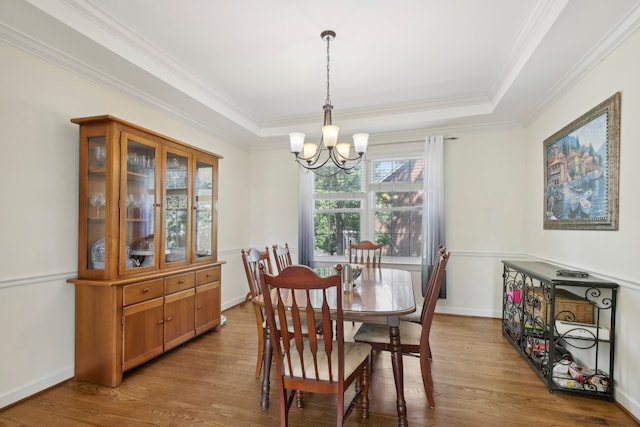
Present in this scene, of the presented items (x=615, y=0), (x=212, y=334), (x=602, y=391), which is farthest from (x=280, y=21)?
(x=602, y=391)

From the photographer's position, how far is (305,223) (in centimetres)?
478

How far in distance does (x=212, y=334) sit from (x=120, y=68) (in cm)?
270

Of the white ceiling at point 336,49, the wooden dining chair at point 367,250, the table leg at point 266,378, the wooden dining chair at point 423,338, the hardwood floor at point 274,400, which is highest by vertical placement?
the white ceiling at point 336,49

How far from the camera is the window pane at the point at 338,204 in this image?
4.80 meters

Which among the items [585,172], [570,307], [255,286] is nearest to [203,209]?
[255,286]

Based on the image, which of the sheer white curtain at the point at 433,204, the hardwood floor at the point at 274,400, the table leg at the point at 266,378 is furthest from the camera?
the sheer white curtain at the point at 433,204

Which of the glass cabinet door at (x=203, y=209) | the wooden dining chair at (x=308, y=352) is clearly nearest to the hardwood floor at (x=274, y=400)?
the wooden dining chair at (x=308, y=352)

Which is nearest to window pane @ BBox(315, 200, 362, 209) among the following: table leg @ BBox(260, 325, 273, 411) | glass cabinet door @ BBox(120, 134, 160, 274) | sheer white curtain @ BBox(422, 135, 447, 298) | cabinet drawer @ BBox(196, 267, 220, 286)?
sheer white curtain @ BBox(422, 135, 447, 298)

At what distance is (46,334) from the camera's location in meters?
2.39

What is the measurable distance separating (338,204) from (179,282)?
8.39 feet

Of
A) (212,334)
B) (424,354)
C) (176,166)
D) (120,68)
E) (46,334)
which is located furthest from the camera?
(212,334)

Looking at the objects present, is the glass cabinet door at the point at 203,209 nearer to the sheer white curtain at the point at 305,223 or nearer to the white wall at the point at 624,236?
the sheer white curtain at the point at 305,223

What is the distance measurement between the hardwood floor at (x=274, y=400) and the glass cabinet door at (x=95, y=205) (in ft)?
3.18

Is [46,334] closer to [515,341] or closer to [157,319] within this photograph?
[157,319]
